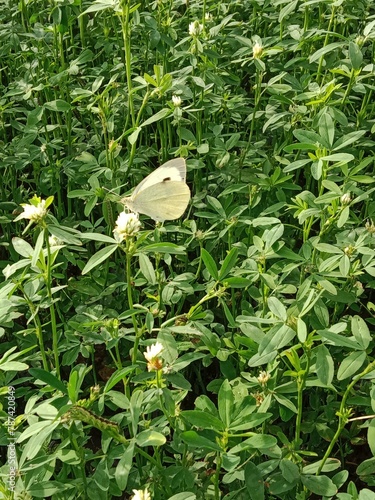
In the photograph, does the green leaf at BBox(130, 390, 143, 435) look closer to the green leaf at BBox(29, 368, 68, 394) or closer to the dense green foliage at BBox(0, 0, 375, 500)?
the dense green foliage at BBox(0, 0, 375, 500)

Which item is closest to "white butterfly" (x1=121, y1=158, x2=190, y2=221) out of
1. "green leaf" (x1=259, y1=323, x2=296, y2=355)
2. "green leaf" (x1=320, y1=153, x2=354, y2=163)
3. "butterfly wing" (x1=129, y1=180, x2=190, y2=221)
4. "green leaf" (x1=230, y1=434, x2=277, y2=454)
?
"butterfly wing" (x1=129, y1=180, x2=190, y2=221)

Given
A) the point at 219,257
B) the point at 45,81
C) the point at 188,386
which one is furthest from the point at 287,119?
the point at 188,386

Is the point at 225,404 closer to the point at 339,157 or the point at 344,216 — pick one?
the point at 344,216

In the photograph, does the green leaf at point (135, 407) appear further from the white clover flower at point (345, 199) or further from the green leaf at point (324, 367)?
the white clover flower at point (345, 199)

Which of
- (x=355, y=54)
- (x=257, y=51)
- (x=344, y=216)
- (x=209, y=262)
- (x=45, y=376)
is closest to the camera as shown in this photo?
(x=45, y=376)

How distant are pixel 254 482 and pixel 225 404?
22 cm

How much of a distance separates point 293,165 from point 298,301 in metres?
0.64

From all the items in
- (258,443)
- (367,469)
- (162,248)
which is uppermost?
(162,248)

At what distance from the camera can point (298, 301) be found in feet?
5.59

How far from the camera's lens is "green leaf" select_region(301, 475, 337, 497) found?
1.50 meters

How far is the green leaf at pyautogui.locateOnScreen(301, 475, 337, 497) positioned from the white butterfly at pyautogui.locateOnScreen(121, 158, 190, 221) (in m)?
0.84

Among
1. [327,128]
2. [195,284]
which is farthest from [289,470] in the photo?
[327,128]

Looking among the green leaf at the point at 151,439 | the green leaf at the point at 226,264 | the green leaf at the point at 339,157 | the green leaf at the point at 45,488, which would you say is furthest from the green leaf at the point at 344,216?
the green leaf at the point at 45,488

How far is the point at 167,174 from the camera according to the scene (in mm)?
1940
